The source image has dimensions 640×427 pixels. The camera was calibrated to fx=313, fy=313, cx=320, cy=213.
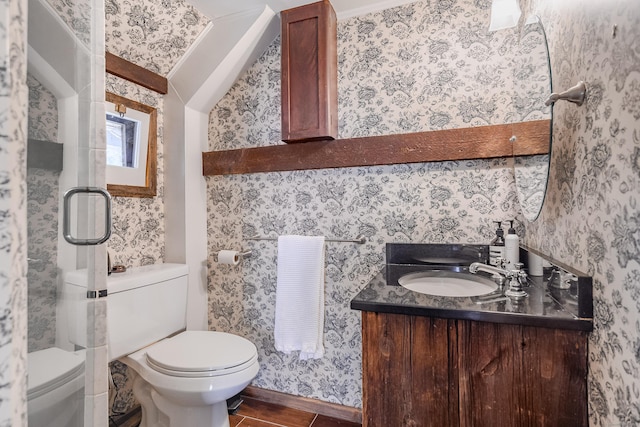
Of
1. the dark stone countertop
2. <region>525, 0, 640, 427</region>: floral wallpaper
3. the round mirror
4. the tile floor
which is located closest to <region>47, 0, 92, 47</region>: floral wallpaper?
the dark stone countertop

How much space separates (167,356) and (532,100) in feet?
6.11

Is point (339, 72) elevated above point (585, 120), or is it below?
above

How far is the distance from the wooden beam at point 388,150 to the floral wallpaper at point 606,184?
0.33 metres

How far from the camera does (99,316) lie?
2.96 feet

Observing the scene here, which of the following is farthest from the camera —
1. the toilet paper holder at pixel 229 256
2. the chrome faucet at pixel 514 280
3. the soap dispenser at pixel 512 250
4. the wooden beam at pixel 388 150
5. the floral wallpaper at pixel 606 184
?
the toilet paper holder at pixel 229 256

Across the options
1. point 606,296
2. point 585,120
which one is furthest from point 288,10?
point 606,296

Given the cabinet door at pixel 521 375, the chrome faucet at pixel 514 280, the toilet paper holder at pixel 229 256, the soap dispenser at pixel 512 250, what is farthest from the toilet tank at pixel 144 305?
the soap dispenser at pixel 512 250

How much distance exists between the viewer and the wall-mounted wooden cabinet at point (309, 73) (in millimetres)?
1645

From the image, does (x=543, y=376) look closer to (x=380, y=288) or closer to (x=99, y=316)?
(x=380, y=288)

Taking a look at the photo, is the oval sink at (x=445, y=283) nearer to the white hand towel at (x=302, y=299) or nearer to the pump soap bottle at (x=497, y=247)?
the pump soap bottle at (x=497, y=247)

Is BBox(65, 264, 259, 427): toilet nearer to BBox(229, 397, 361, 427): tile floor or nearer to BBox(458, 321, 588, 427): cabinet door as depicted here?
BBox(229, 397, 361, 427): tile floor

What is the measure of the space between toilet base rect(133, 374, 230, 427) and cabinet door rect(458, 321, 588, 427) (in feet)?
3.63

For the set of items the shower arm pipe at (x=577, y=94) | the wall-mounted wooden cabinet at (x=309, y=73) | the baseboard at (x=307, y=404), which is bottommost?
the baseboard at (x=307, y=404)

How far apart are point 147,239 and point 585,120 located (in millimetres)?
2047
